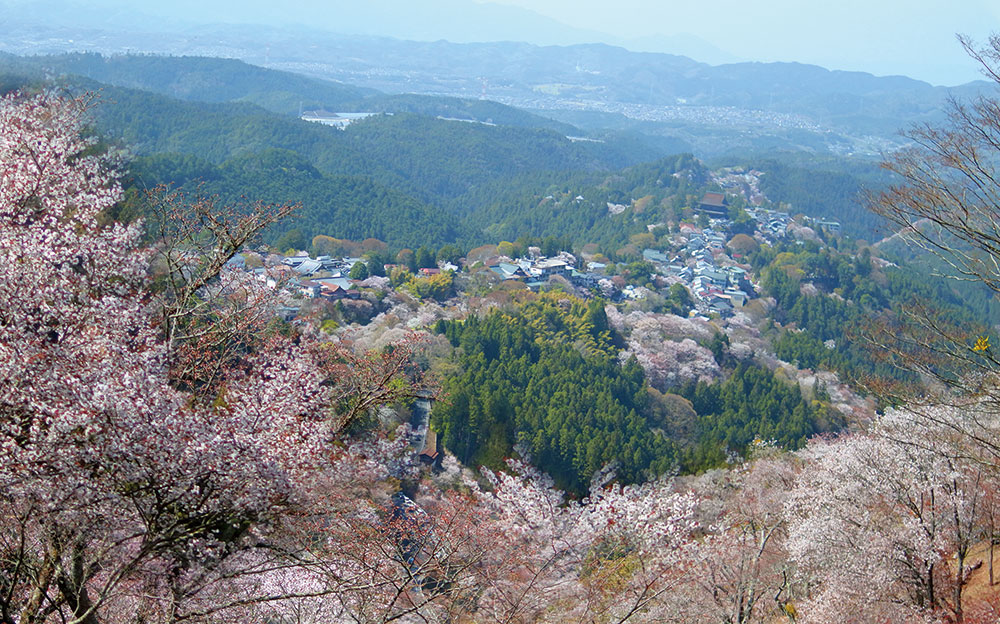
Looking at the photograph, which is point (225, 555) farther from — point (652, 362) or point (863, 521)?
point (652, 362)

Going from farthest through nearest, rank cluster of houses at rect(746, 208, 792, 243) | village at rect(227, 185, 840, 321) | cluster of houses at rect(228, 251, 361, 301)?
cluster of houses at rect(746, 208, 792, 243)
village at rect(227, 185, 840, 321)
cluster of houses at rect(228, 251, 361, 301)

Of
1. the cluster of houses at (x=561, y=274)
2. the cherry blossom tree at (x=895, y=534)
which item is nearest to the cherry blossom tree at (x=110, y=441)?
the cherry blossom tree at (x=895, y=534)

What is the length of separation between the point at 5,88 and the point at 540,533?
24.0m

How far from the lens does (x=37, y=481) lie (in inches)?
122

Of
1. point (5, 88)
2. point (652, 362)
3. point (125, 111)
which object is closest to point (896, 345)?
point (652, 362)

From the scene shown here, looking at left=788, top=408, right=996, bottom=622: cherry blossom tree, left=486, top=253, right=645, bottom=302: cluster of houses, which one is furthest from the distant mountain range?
left=788, top=408, right=996, bottom=622: cherry blossom tree

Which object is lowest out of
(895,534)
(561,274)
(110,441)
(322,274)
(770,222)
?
(561,274)

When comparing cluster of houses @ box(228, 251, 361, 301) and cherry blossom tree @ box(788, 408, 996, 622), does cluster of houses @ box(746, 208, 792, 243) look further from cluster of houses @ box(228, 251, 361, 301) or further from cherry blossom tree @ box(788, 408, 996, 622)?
cherry blossom tree @ box(788, 408, 996, 622)

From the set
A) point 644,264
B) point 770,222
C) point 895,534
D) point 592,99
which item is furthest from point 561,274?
point 592,99

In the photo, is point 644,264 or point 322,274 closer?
point 322,274

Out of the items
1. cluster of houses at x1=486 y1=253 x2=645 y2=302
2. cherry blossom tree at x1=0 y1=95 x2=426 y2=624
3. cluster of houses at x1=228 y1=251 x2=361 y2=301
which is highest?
cherry blossom tree at x1=0 y1=95 x2=426 y2=624

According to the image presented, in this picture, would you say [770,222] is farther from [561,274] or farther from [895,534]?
[895,534]

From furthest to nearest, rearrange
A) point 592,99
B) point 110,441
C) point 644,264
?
point 592,99, point 644,264, point 110,441

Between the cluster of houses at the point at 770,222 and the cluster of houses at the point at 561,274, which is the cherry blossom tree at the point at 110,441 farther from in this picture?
the cluster of houses at the point at 770,222
